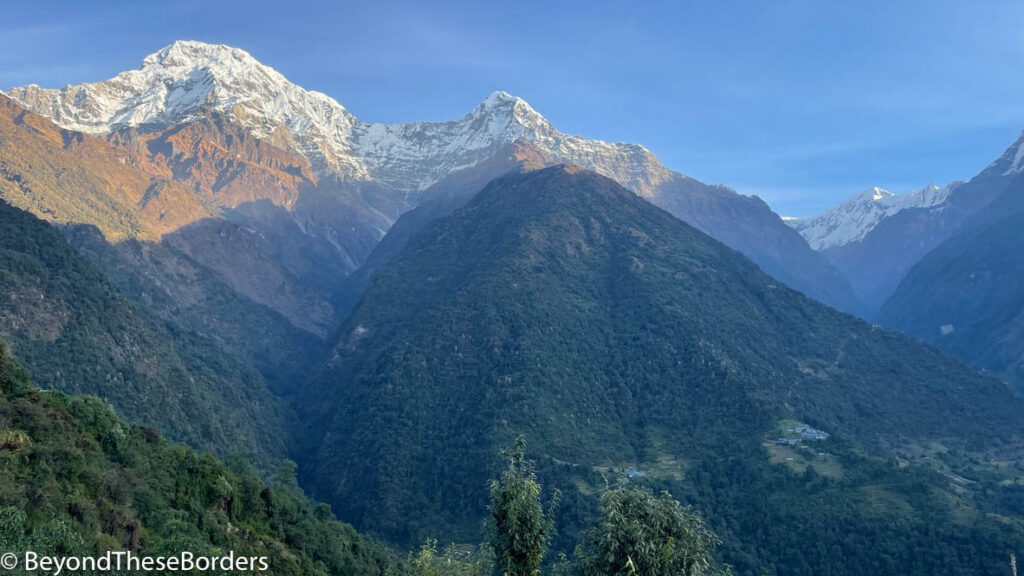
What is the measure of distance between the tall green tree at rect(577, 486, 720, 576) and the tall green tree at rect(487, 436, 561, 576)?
2455 mm

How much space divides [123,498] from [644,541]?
166 feet

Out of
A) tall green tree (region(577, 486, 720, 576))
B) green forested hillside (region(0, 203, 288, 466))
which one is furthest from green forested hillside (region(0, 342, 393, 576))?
green forested hillside (region(0, 203, 288, 466))

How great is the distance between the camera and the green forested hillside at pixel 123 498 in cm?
4697

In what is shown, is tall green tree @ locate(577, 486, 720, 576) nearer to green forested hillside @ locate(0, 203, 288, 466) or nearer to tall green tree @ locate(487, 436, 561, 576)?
tall green tree @ locate(487, 436, 561, 576)

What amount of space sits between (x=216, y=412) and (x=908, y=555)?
495ft

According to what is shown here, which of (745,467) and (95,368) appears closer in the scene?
(95,368)

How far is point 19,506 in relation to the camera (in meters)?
45.5

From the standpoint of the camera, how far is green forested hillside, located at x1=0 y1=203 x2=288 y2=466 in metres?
136

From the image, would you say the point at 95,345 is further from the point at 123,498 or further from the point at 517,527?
the point at 517,527

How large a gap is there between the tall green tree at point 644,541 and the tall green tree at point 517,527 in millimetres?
2455

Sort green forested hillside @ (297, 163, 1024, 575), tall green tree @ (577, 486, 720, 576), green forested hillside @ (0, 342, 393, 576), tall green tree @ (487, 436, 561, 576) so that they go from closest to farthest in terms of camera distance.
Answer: tall green tree @ (577, 486, 720, 576) → tall green tree @ (487, 436, 561, 576) → green forested hillside @ (0, 342, 393, 576) → green forested hillside @ (297, 163, 1024, 575)

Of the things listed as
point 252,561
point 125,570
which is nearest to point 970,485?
point 252,561

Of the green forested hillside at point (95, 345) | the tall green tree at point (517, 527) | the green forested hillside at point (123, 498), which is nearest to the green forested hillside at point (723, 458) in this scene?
the green forested hillside at point (95, 345)

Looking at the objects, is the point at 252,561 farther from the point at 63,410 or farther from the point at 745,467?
the point at 745,467
